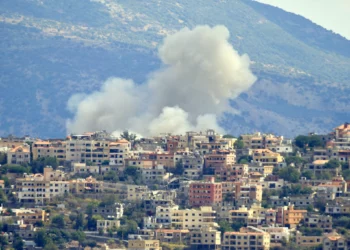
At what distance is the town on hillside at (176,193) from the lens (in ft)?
329

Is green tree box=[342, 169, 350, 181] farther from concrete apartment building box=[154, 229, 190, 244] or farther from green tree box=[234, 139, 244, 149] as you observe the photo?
concrete apartment building box=[154, 229, 190, 244]

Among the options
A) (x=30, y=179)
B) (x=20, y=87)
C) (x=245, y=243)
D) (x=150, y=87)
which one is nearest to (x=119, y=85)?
(x=150, y=87)

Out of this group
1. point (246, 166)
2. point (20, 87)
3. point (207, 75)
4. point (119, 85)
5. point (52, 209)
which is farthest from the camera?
point (20, 87)

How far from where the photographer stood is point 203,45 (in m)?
146

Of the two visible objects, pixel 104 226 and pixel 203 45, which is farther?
pixel 203 45

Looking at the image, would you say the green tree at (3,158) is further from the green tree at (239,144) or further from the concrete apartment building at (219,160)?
the green tree at (239,144)

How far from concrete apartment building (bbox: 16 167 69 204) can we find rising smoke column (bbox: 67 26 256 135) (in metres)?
26.9

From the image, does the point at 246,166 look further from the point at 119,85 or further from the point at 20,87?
the point at 20,87

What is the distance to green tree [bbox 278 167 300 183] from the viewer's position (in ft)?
362

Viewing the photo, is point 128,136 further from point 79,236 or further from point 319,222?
point 79,236

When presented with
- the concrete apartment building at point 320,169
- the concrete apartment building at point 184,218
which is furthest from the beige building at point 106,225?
the concrete apartment building at point 320,169

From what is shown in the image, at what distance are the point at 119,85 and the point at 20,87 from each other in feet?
128

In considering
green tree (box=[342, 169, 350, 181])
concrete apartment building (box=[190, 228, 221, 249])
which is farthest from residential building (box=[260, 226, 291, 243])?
green tree (box=[342, 169, 350, 181])

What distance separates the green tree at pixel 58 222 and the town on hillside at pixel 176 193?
0.25 feet
